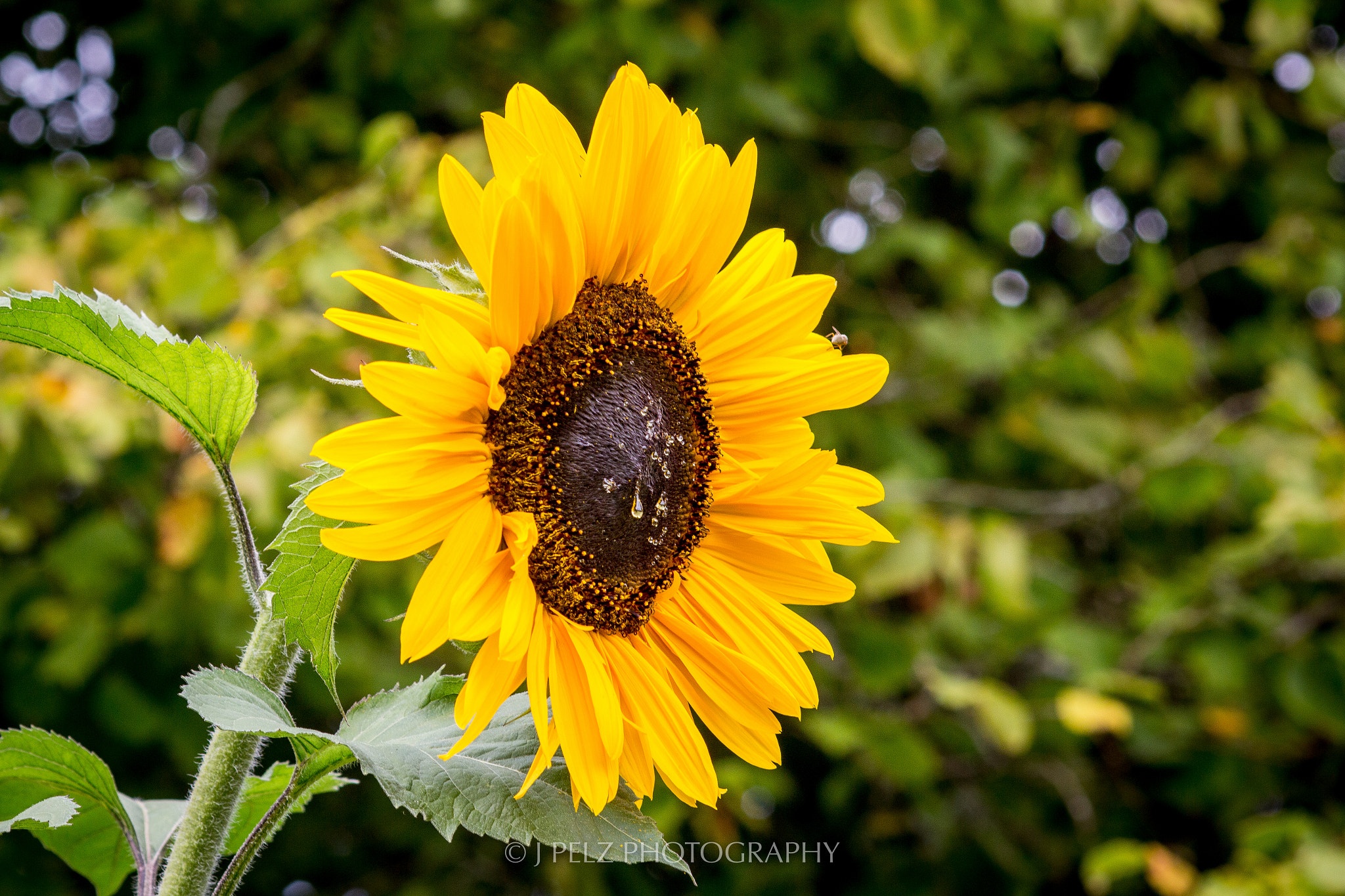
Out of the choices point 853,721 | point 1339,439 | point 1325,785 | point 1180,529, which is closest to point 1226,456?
point 1339,439

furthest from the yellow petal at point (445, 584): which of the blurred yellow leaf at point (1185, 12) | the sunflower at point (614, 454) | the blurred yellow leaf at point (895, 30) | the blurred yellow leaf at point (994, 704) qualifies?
the blurred yellow leaf at point (1185, 12)

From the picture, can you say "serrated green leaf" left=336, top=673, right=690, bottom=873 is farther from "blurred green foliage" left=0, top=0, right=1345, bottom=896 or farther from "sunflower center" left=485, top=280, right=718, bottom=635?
"blurred green foliage" left=0, top=0, right=1345, bottom=896

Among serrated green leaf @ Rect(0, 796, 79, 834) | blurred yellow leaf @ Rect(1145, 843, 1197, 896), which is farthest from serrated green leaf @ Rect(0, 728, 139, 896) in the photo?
blurred yellow leaf @ Rect(1145, 843, 1197, 896)

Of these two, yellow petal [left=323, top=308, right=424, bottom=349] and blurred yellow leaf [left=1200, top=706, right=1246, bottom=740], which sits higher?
yellow petal [left=323, top=308, right=424, bottom=349]

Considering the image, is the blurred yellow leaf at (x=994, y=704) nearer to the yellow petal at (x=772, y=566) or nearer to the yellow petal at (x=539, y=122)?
the yellow petal at (x=772, y=566)

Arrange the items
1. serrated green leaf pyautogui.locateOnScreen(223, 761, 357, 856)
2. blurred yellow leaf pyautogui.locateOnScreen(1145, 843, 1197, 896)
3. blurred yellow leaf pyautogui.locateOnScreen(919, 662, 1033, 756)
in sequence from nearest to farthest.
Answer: serrated green leaf pyautogui.locateOnScreen(223, 761, 357, 856) < blurred yellow leaf pyautogui.locateOnScreen(919, 662, 1033, 756) < blurred yellow leaf pyautogui.locateOnScreen(1145, 843, 1197, 896)

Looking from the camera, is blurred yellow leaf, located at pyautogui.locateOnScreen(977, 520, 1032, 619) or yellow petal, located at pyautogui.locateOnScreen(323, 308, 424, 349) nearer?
yellow petal, located at pyautogui.locateOnScreen(323, 308, 424, 349)

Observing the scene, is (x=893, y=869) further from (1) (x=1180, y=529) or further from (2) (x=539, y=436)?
(2) (x=539, y=436)
